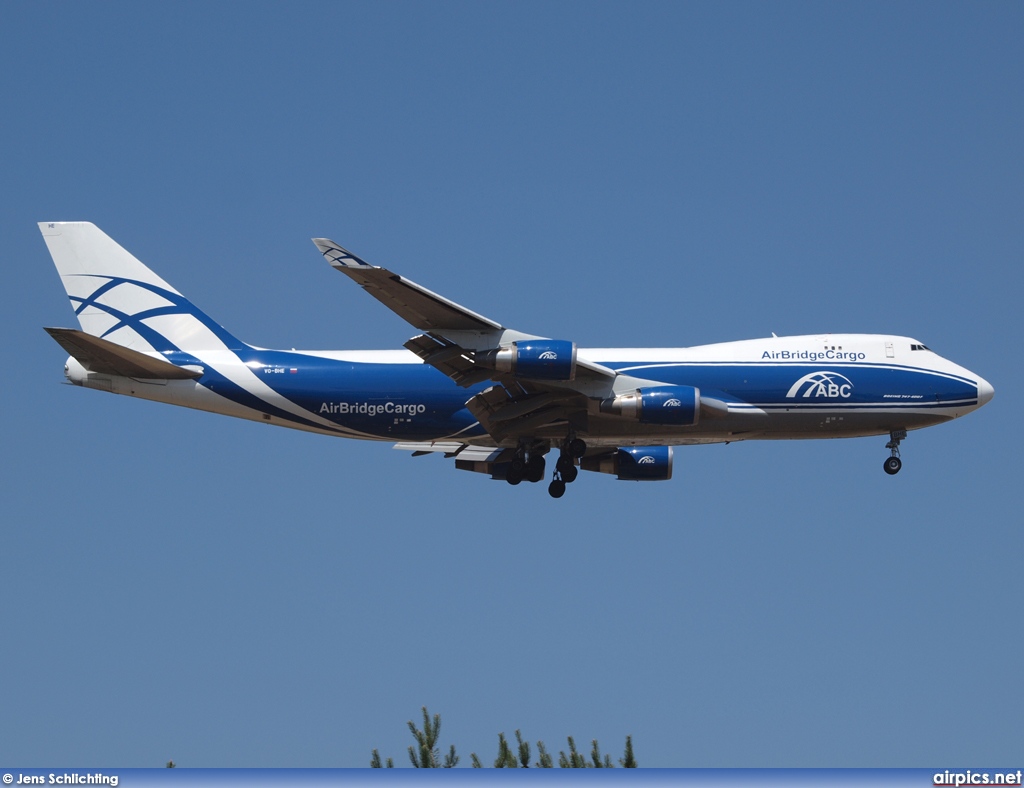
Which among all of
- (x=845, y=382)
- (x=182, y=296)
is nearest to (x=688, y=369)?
(x=845, y=382)

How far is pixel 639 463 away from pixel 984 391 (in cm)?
1166

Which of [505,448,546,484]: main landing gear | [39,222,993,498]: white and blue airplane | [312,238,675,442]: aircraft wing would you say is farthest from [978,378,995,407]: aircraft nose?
[505,448,546,484]: main landing gear

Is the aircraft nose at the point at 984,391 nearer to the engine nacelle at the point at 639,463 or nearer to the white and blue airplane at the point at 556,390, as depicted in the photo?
the white and blue airplane at the point at 556,390

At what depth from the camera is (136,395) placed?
42938 mm

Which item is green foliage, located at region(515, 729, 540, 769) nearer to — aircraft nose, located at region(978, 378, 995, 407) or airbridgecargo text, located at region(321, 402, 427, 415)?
airbridgecargo text, located at region(321, 402, 427, 415)

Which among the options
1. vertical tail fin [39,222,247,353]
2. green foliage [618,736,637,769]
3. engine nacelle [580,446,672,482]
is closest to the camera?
green foliage [618,736,637,769]

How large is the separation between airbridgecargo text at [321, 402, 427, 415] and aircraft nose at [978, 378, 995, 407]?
1808 cm

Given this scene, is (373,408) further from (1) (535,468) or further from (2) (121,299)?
(2) (121,299)

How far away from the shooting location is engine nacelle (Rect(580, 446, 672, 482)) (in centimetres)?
4722

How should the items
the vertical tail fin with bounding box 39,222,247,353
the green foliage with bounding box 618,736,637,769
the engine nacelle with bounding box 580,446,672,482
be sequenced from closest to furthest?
the green foliage with bounding box 618,736,637,769 → the vertical tail fin with bounding box 39,222,247,353 → the engine nacelle with bounding box 580,446,672,482

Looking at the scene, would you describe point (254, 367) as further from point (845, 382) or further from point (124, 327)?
point (845, 382)

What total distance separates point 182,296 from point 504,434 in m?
12.2

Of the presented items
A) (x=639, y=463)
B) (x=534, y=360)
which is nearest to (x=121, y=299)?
(x=534, y=360)

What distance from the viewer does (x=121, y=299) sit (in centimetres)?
4572
